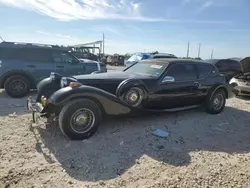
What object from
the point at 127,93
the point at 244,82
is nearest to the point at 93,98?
the point at 127,93

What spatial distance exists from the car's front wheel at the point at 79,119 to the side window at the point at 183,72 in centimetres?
205

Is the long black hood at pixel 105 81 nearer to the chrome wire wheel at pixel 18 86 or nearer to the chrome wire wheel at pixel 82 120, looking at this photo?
the chrome wire wheel at pixel 82 120

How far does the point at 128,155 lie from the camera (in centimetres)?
355

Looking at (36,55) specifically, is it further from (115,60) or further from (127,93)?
(115,60)

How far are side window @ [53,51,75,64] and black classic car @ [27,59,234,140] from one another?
3.29m

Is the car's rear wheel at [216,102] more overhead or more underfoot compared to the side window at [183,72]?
more underfoot

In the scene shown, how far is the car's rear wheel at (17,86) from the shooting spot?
7.29 metres

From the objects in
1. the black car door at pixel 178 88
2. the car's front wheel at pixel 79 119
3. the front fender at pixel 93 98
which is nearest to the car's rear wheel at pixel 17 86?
the front fender at pixel 93 98

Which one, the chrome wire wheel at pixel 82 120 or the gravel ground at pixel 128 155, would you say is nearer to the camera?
the gravel ground at pixel 128 155

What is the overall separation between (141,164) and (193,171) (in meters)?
0.74

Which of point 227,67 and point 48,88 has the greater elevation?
point 227,67

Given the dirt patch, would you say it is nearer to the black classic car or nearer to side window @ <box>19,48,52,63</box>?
the black classic car

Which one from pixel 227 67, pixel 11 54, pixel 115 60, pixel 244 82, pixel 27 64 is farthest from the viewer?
pixel 115 60

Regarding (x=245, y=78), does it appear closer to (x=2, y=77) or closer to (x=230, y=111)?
(x=230, y=111)
